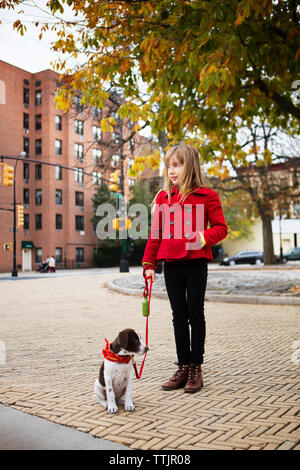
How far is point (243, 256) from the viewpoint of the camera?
42.8m

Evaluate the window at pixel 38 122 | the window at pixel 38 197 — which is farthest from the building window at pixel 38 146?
the window at pixel 38 197

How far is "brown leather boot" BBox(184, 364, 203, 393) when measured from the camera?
11.8 feet

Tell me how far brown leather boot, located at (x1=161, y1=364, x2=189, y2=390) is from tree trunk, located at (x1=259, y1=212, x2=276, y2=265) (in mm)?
26105

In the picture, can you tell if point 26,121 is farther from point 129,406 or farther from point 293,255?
point 129,406

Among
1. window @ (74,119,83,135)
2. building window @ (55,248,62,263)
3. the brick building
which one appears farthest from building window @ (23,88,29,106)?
building window @ (55,248,62,263)

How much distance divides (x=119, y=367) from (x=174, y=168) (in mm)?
1697

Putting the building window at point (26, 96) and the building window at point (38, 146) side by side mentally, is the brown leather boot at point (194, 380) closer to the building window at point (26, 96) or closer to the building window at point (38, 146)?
the building window at point (38, 146)

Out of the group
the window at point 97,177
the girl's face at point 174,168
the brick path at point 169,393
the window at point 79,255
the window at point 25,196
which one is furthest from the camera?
the window at point 79,255

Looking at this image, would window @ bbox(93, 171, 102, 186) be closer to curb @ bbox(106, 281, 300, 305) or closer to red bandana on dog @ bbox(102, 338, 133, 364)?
curb @ bbox(106, 281, 300, 305)

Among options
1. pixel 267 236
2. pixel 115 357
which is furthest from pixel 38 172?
pixel 115 357

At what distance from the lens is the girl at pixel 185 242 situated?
362cm

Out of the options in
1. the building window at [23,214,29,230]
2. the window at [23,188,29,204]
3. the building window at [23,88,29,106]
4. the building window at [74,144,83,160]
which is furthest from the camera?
the building window at [74,144,83,160]

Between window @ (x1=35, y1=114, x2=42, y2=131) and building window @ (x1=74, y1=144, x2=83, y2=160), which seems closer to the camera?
window @ (x1=35, y1=114, x2=42, y2=131)

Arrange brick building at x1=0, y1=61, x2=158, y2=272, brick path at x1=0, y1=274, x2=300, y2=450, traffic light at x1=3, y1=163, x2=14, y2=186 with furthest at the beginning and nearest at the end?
brick building at x1=0, y1=61, x2=158, y2=272 → traffic light at x1=3, y1=163, x2=14, y2=186 → brick path at x1=0, y1=274, x2=300, y2=450
